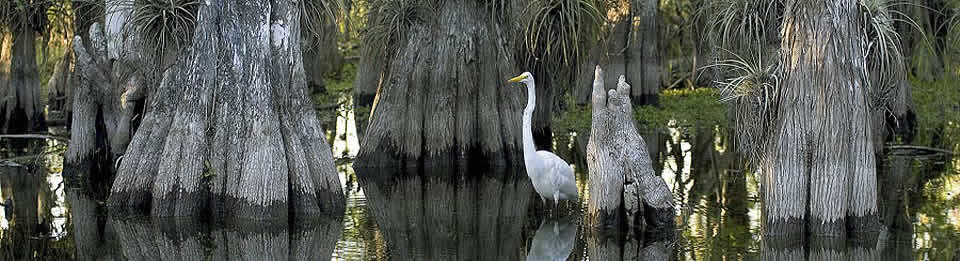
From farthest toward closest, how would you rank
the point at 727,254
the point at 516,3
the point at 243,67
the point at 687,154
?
the point at 687,154 < the point at 516,3 < the point at 243,67 < the point at 727,254

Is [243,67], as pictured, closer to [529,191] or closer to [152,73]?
[152,73]

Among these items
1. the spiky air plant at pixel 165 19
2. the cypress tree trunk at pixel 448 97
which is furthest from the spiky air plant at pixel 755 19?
the spiky air plant at pixel 165 19

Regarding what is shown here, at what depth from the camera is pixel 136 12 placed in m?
17.2

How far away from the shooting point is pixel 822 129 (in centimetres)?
1332

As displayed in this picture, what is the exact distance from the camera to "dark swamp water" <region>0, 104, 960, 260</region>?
43.7 ft

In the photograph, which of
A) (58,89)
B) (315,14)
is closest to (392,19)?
(315,14)

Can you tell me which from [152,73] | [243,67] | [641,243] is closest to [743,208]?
[641,243]

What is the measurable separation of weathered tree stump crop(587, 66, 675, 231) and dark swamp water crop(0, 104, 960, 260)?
298mm

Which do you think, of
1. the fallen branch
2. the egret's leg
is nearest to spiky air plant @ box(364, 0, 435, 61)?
the egret's leg

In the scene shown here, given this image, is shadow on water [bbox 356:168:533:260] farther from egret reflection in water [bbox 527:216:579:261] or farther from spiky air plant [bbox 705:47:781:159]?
spiky air plant [bbox 705:47:781:159]

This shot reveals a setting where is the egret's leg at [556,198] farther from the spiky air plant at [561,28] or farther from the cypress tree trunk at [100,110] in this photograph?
the cypress tree trunk at [100,110]

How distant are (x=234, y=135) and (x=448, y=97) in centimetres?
423

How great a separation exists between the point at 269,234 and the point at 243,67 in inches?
79.9

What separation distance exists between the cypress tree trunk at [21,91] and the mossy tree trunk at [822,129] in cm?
1487
